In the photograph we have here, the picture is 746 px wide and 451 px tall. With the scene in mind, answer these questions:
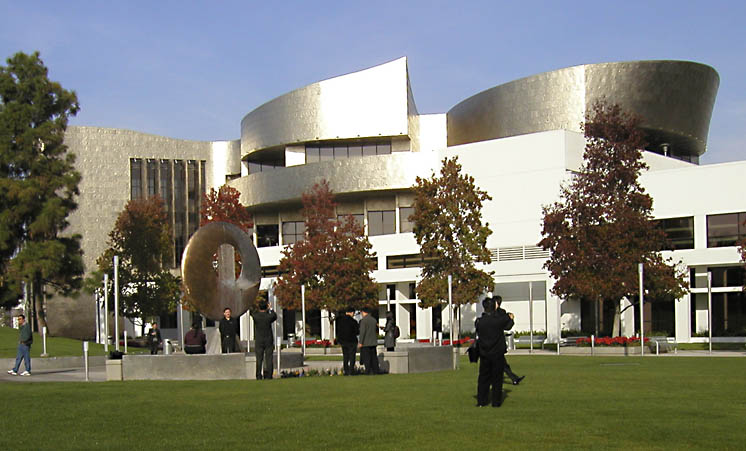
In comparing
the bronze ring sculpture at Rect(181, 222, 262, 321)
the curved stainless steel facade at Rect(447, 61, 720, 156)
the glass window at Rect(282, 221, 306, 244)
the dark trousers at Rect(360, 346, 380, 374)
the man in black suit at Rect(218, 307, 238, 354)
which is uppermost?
the curved stainless steel facade at Rect(447, 61, 720, 156)

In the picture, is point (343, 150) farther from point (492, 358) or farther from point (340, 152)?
point (492, 358)

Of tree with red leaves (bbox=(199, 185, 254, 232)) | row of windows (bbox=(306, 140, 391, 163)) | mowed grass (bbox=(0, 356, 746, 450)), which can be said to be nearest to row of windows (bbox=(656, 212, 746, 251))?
row of windows (bbox=(306, 140, 391, 163))

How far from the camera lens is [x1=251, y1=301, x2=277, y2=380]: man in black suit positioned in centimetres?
1980

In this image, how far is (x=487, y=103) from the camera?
63844 millimetres

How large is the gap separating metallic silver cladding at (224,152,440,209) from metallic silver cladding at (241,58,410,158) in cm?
351

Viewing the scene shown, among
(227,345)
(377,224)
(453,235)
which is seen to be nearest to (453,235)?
(453,235)

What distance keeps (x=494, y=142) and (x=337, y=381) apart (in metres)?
38.9

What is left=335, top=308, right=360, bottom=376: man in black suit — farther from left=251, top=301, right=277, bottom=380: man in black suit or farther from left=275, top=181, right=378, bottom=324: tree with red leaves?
left=275, top=181, right=378, bottom=324: tree with red leaves

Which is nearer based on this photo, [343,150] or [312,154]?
[343,150]

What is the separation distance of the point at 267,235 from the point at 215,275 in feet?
160

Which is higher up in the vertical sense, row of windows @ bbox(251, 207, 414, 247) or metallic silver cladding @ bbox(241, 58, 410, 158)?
metallic silver cladding @ bbox(241, 58, 410, 158)

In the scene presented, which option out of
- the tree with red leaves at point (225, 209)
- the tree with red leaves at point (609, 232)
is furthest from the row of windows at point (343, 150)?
the tree with red leaves at point (609, 232)

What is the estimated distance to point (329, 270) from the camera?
162 feet

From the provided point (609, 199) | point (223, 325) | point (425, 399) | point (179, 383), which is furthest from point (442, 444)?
point (609, 199)
